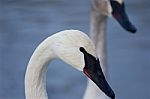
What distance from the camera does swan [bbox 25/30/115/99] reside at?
338 centimetres

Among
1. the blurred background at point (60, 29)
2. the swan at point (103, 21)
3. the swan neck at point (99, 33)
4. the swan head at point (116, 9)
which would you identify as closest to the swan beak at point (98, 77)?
the swan at point (103, 21)

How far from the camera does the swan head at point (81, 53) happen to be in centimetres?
337

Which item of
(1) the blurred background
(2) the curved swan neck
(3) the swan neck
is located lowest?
(1) the blurred background

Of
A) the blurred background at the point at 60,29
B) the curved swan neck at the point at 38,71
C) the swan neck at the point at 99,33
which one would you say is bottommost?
the blurred background at the point at 60,29

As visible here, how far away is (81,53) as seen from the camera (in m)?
3.39

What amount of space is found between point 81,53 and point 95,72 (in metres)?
0.13

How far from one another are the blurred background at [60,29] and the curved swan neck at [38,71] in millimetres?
3750

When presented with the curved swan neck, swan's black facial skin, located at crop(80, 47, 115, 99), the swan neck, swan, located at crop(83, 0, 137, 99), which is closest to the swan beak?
swan's black facial skin, located at crop(80, 47, 115, 99)

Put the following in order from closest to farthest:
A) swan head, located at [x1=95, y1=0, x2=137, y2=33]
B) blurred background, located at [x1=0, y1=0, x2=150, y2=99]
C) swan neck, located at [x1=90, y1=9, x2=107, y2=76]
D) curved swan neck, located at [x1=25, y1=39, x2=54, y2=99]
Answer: curved swan neck, located at [x1=25, y1=39, x2=54, y2=99] < swan neck, located at [x1=90, y1=9, x2=107, y2=76] < swan head, located at [x1=95, y1=0, x2=137, y2=33] < blurred background, located at [x1=0, y1=0, x2=150, y2=99]

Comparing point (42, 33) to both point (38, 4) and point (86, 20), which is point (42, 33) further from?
point (38, 4)

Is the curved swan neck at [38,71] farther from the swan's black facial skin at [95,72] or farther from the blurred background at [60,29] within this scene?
the blurred background at [60,29]

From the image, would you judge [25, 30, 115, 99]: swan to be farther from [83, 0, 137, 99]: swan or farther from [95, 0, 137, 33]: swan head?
[95, 0, 137, 33]: swan head

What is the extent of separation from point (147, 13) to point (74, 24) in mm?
1261

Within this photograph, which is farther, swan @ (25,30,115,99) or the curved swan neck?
the curved swan neck
